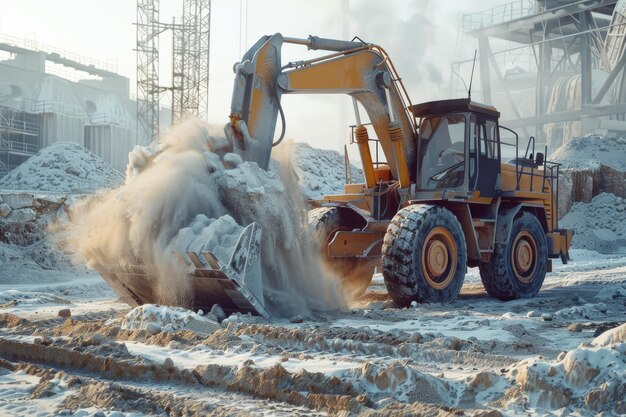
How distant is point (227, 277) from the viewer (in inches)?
268

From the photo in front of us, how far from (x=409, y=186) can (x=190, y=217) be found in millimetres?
3331

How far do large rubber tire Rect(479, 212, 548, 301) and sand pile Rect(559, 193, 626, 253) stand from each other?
11.0 m

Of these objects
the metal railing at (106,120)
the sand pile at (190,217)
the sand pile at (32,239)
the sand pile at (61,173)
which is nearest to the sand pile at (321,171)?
the sand pile at (61,173)

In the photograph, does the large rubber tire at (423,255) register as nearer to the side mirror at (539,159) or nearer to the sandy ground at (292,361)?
the sandy ground at (292,361)

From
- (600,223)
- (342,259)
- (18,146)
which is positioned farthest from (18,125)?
(342,259)

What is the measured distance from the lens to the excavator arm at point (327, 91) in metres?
7.83

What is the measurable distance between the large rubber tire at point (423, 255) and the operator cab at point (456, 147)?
32.5 inches

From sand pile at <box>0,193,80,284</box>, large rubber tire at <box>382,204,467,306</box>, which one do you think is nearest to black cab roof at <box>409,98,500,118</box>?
large rubber tire at <box>382,204,467,306</box>

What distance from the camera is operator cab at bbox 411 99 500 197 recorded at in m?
9.38

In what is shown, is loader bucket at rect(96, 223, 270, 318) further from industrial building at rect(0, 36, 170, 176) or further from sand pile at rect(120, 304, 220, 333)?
industrial building at rect(0, 36, 170, 176)

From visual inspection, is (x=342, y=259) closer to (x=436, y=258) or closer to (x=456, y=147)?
(x=436, y=258)

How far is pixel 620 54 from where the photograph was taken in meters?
36.8

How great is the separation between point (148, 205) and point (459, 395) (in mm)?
4145

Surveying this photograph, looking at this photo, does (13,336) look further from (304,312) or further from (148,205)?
(304,312)
